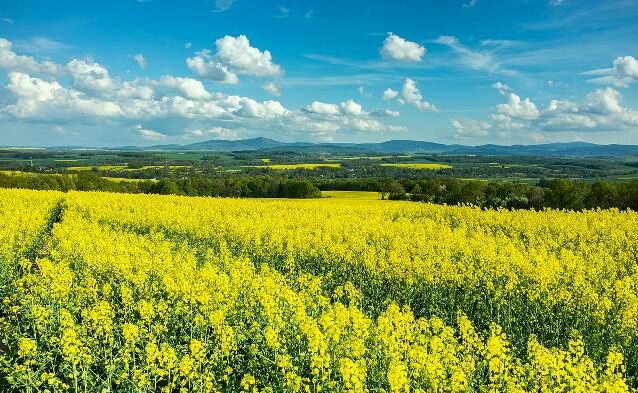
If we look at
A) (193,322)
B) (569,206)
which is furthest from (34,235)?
(569,206)

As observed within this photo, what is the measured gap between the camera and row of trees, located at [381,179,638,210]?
5731cm

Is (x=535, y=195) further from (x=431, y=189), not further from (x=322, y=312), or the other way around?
(x=322, y=312)

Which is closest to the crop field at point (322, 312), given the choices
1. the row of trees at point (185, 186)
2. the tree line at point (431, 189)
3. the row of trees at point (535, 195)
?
the tree line at point (431, 189)

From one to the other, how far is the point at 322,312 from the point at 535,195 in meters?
58.5

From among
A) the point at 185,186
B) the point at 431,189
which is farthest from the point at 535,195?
the point at 185,186

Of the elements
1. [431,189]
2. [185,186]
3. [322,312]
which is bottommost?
[185,186]

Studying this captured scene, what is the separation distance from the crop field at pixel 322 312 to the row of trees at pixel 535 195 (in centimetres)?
3279

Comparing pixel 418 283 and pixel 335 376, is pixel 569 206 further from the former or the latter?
pixel 335 376

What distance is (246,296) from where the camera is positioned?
1266 cm

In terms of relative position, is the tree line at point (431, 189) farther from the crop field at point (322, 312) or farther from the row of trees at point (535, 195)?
the crop field at point (322, 312)

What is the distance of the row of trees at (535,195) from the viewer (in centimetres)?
5731

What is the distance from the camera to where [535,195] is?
63781 mm

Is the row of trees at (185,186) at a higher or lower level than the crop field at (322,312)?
lower

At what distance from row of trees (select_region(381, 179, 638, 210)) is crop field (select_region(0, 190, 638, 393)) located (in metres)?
32.8
